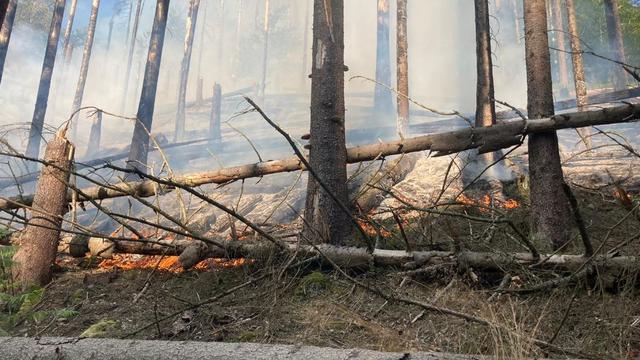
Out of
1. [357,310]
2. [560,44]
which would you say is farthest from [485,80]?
[560,44]

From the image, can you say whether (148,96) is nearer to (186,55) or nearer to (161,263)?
(161,263)

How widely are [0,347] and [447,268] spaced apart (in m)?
2.92

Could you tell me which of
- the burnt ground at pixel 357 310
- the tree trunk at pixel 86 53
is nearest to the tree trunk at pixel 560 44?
the burnt ground at pixel 357 310

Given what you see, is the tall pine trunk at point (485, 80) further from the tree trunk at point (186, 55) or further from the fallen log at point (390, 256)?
the tree trunk at point (186, 55)

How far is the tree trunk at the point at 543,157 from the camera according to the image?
420cm

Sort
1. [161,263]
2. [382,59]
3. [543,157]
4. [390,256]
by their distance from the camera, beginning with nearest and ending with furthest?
1. [390,256]
2. [543,157]
3. [161,263]
4. [382,59]

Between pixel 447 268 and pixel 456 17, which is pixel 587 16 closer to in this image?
pixel 456 17

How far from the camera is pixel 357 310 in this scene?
304 centimetres

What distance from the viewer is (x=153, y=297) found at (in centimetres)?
384

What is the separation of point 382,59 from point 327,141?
23.7 meters

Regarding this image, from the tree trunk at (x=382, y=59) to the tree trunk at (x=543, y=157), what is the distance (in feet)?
71.2

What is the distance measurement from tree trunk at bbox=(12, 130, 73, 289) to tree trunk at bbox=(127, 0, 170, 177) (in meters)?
8.19

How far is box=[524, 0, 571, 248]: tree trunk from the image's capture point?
420 centimetres

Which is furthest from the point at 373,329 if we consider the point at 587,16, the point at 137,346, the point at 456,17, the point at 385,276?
the point at 456,17
